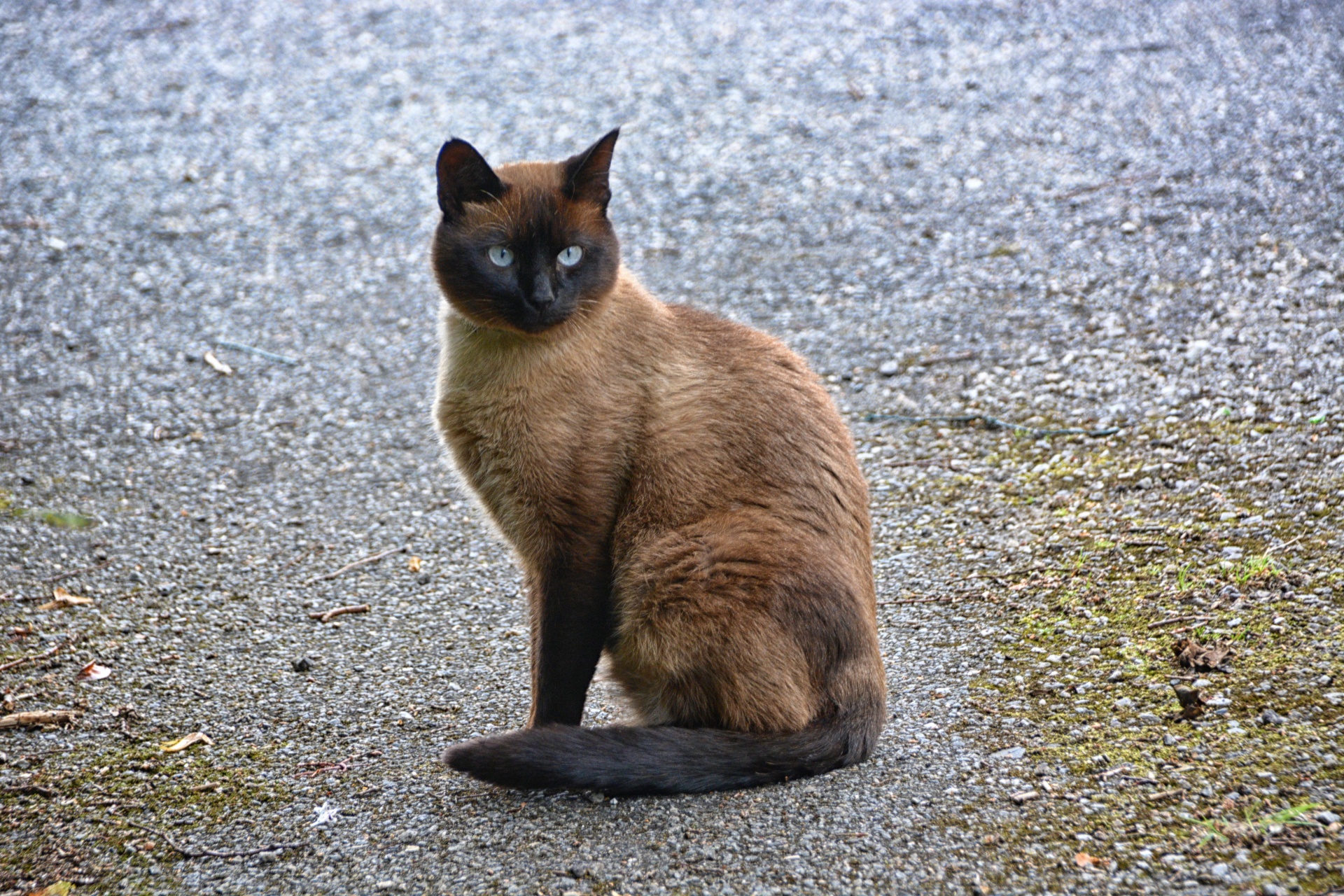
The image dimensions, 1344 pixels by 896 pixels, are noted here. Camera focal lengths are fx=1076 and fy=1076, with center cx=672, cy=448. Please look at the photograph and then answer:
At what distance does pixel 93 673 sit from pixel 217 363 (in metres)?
2.82

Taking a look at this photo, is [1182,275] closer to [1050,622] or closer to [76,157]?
[1050,622]

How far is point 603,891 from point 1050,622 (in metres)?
1.84

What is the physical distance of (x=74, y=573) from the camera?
4.21 meters

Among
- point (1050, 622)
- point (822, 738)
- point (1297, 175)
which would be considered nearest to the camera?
point (822, 738)

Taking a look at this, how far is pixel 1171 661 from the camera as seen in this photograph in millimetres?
3062

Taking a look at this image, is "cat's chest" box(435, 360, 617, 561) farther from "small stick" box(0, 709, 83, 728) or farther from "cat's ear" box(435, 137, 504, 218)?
"small stick" box(0, 709, 83, 728)

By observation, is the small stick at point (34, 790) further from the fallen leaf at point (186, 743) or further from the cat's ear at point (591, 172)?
the cat's ear at point (591, 172)

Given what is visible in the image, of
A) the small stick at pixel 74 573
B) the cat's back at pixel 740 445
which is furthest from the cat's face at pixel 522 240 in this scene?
the small stick at pixel 74 573

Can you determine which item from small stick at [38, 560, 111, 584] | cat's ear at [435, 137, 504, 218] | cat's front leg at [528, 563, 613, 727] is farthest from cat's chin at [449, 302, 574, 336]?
small stick at [38, 560, 111, 584]

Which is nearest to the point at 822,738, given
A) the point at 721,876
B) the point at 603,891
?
the point at 721,876

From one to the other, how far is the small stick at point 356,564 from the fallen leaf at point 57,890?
1892mm

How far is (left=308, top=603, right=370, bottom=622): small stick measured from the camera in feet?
13.1

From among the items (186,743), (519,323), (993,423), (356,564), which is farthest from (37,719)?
(993,423)

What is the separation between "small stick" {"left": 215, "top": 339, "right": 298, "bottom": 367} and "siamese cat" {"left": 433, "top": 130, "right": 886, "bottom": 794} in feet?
10.3
